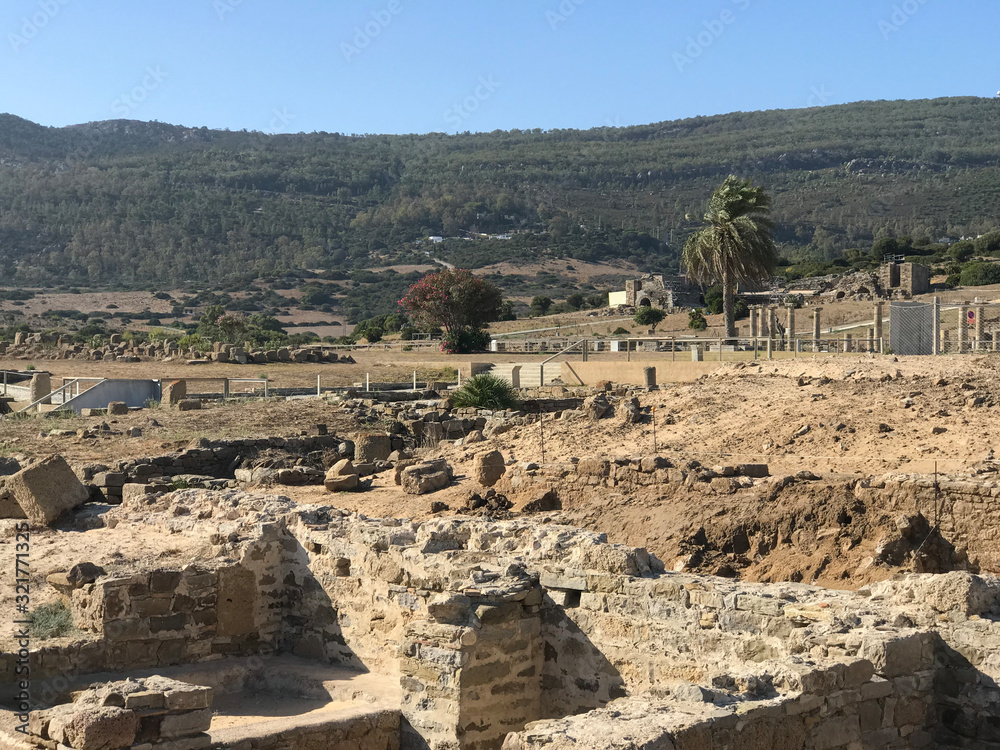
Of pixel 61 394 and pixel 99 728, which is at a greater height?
pixel 61 394

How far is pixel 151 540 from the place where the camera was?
11.9 metres

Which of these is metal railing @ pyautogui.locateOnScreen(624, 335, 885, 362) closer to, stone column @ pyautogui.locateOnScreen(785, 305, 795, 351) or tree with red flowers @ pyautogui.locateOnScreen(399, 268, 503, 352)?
stone column @ pyautogui.locateOnScreen(785, 305, 795, 351)

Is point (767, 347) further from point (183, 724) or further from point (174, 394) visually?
point (183, 724)

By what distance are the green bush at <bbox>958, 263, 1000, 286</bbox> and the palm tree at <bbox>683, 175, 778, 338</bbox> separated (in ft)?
94.8

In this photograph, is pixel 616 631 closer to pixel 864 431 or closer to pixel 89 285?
pixel 864 431

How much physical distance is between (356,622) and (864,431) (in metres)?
9.64

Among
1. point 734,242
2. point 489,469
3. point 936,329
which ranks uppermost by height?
point 734,242

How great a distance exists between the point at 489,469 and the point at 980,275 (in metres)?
51.4

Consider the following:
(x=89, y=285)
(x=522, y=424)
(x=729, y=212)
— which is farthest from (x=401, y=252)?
(x=522, y=424)

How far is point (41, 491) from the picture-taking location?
12.9 meters

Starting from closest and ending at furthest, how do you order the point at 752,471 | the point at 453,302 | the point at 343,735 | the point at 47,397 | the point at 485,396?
the point at 343,735, the point at 752,471, the point at 485,396, the point at 47,397, the point at 453,302

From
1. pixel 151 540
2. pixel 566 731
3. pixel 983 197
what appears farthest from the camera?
pixel 983 197

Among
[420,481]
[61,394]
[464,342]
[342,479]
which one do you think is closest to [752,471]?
[420,481]

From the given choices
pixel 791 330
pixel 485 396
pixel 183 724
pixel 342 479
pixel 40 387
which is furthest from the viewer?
pixel 791 330
